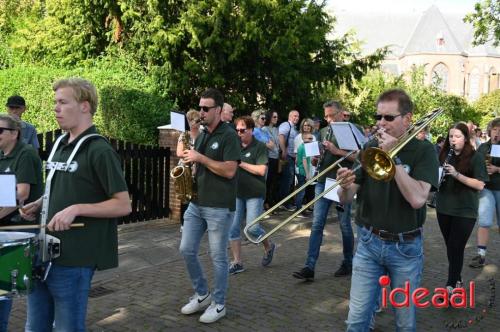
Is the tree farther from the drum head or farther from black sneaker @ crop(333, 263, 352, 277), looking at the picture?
the drum head

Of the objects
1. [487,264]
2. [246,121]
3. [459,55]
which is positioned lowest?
[487,264]

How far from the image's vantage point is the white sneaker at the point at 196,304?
5.45 meters

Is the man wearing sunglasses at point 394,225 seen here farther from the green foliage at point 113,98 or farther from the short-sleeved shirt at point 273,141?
the green foliage at point 113,98

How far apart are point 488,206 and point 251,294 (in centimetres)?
365

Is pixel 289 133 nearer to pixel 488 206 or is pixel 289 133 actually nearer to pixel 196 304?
pixel 488 206

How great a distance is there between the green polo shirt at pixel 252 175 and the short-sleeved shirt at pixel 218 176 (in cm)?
170

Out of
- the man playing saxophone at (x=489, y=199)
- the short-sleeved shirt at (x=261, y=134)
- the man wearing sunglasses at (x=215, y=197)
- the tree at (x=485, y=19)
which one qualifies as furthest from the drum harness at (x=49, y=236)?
the tree at (x=485, y=19)

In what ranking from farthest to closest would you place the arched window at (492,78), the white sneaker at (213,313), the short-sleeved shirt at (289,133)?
the arched window at (492,78) < the short-sleeved shirt at (289,133) < the white sneaker at (213,313)

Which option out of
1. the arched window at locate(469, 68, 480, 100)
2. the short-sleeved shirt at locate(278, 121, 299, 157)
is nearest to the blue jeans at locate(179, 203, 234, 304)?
the short-sleeved shirt at locate(278, 121, 299, 157)

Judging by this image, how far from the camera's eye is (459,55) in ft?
273

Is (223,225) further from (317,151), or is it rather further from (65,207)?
(317,151)

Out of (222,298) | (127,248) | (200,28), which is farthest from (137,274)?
(200,28)

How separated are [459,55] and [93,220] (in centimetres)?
8739

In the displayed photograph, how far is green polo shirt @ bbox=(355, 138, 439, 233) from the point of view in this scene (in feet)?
12.1
